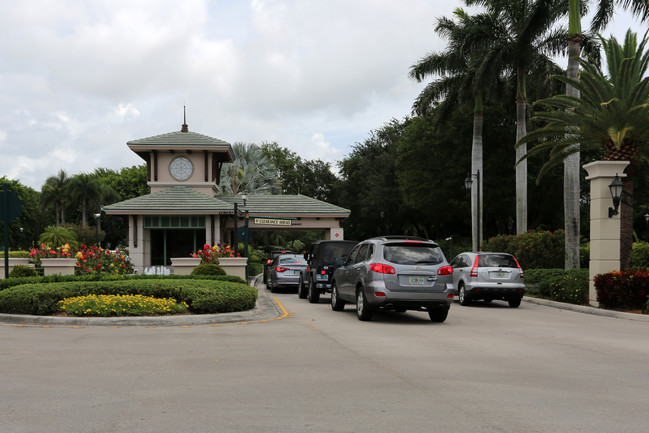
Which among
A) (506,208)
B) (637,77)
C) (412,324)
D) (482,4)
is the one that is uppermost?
(482,4)

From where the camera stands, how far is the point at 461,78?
40.1 m

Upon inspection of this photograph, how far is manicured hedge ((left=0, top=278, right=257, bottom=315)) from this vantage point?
1377cm

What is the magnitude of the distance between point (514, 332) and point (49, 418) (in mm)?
9361

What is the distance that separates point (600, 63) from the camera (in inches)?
1241

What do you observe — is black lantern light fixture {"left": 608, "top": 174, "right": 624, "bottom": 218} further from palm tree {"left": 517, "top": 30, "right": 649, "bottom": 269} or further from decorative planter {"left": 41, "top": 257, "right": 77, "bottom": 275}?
decorative planter {"left": 41, "top": 257, "right": 77, "bottom": 275}

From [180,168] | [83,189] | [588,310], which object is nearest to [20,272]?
[588,310]

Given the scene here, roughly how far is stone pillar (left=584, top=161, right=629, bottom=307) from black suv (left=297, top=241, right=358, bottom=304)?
23.4ft

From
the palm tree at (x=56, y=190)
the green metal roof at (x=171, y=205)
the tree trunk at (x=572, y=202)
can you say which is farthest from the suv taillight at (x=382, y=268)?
the palm tree at (x=56, y=190)

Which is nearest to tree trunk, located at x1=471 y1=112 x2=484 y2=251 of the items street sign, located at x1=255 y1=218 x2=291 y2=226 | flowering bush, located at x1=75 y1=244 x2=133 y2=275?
street sign, located at x1=255 y1=218 x2=291 y2=226

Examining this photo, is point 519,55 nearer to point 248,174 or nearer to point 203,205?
point 203,205

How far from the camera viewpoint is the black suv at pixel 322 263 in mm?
19688

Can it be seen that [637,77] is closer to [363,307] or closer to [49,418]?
[363,307]

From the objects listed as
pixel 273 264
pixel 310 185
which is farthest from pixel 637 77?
pixel 310 185

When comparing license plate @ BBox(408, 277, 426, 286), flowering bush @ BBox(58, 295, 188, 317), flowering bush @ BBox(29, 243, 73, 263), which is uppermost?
flowering bush @ BBox(29, 243, 73, 263)
